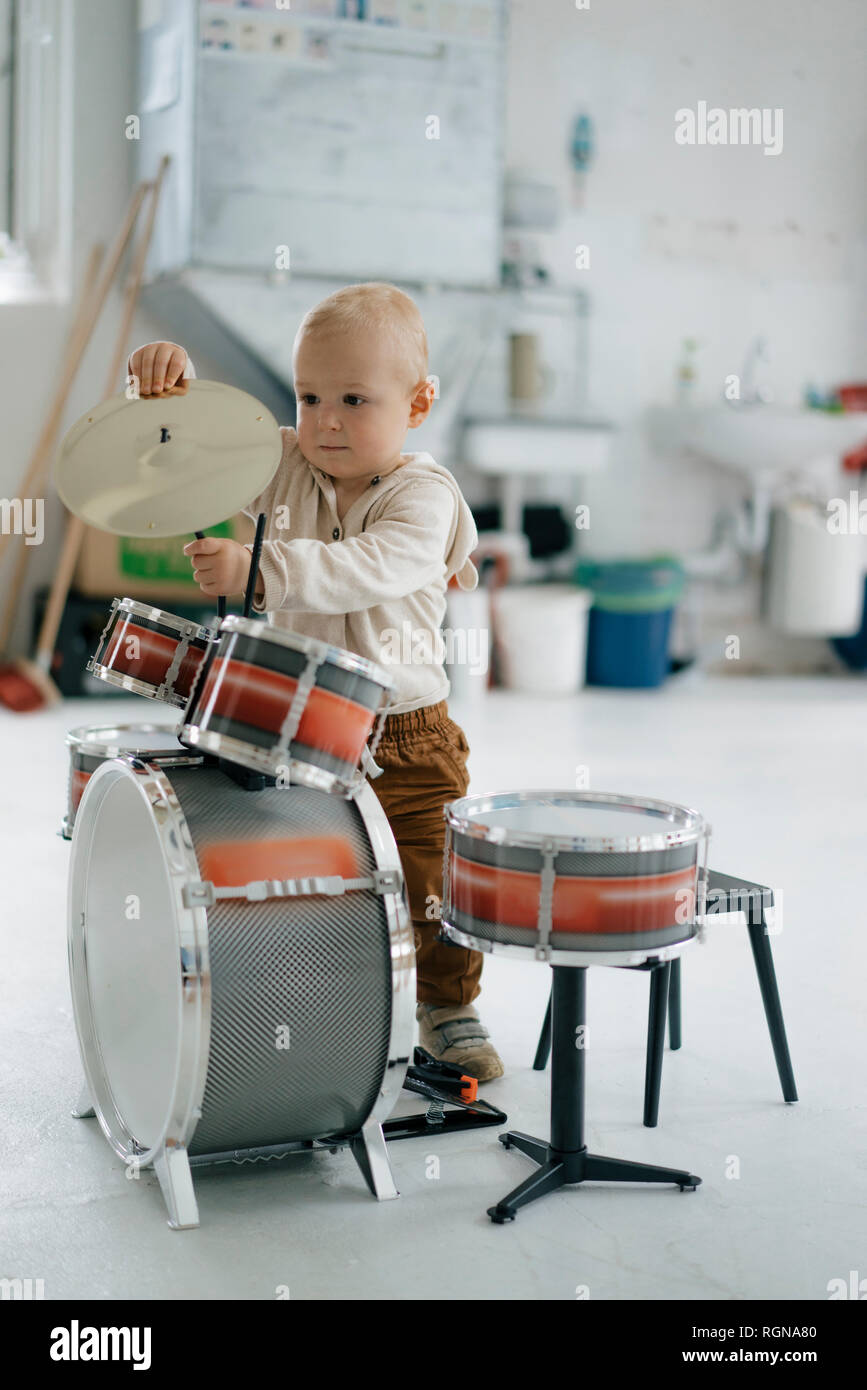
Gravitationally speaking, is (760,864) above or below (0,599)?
below

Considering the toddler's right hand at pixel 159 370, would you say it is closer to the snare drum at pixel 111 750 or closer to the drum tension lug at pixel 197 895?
the snare drum at pixel 111 750

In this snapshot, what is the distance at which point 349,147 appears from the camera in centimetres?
514

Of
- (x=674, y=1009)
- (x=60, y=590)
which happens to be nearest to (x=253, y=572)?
(x=674, y=1009)

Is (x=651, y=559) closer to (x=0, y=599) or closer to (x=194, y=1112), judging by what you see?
(x=0, y=599)

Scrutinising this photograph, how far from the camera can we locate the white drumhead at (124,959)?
1631 mm

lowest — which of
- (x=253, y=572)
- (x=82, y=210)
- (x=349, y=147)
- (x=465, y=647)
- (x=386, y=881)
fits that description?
(x=465, y=647)

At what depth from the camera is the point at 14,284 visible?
553 centimetres

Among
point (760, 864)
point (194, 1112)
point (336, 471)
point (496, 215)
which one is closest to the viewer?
point (194, 1112)

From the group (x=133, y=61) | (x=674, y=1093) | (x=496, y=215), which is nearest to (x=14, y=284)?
(x=133, y=61)

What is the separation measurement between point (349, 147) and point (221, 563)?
3896mm

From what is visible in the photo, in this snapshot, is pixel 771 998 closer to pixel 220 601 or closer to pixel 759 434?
pixel 220 601

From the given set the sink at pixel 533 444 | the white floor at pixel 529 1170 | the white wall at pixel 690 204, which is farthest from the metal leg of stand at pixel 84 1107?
the white wall at pixel 690 204

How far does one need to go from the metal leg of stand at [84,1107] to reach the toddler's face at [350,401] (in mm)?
864

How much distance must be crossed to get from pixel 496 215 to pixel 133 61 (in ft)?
4.84
